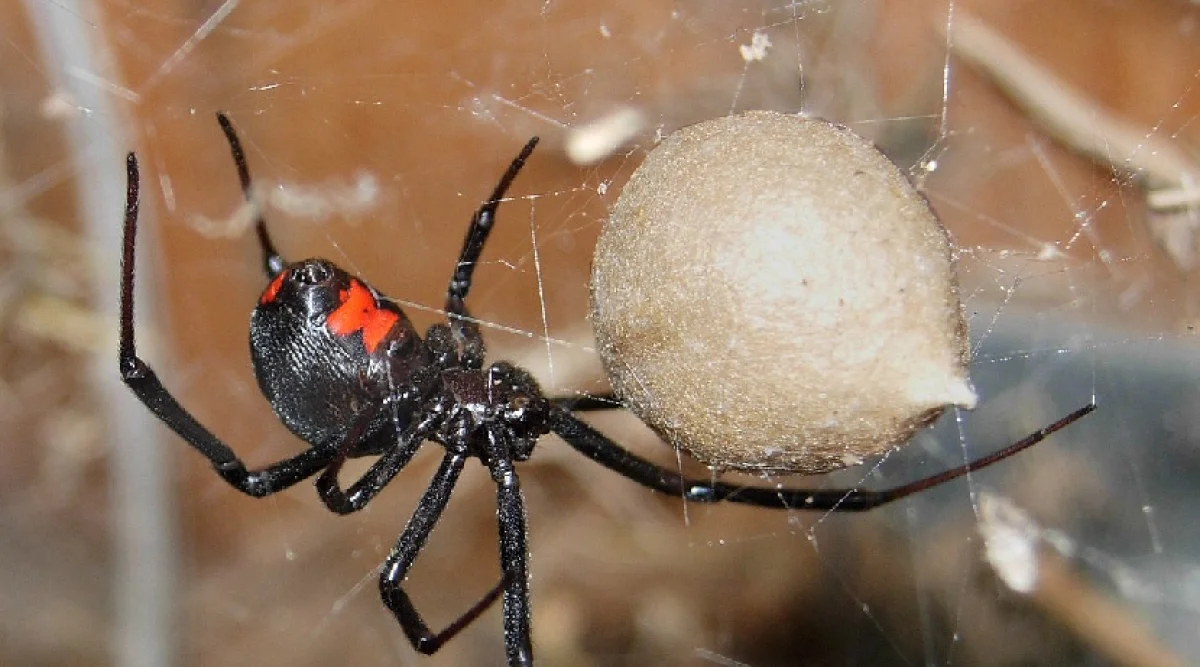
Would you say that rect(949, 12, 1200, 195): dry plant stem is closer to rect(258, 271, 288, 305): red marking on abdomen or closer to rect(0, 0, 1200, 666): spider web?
rect(0, 0, 1200, 666): spider web

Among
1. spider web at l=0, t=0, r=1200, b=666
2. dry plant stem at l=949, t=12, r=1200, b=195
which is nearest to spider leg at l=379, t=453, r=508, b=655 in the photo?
spider web at l=0, t=0, r=1200, b=666

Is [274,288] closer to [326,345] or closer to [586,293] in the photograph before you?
[326,345]

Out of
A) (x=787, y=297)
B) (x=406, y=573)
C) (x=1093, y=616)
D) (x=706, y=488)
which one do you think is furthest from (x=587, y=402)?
(x=1093, y=616)

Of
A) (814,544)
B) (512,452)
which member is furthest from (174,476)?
(814,544)

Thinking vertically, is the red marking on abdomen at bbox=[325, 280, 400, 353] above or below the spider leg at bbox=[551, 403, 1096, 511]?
above

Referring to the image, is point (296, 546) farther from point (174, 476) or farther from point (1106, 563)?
point (1106, 563)

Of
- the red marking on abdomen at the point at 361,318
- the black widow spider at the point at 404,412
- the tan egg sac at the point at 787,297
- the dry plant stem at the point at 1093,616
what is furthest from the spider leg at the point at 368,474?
the dry plant stem at the point at 1093,616
